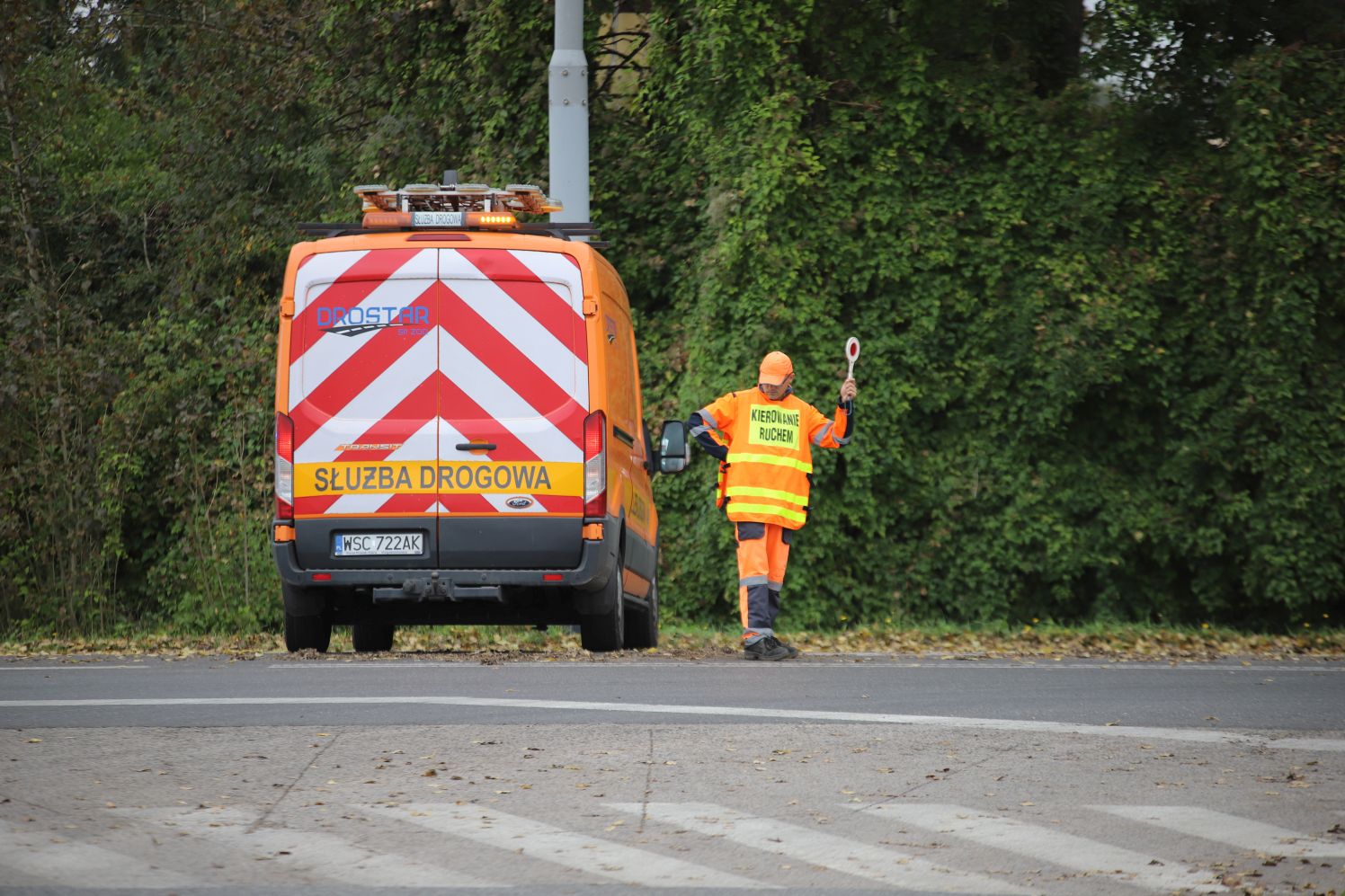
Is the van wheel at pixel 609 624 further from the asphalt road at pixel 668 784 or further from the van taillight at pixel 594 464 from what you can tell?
the asphalt road at pixel 668 784

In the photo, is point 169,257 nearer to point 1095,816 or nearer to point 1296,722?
point 1296,722

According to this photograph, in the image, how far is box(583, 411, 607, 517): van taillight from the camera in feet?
37.0

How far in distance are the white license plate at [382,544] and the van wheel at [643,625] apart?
7.86 ft

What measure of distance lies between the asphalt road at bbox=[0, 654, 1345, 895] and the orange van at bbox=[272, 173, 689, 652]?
0.96 m

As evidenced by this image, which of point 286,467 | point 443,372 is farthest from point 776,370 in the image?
point 286,467

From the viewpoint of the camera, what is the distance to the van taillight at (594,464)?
1127 centimetres

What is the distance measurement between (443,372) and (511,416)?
1.50 ft

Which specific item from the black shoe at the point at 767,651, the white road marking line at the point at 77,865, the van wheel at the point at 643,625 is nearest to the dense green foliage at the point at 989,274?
the van wheel at the point at 643,625

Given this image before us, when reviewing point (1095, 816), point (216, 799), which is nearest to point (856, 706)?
point (1095, 816)

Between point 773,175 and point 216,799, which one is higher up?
point 773,175

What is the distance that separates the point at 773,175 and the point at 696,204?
1911 millimetres

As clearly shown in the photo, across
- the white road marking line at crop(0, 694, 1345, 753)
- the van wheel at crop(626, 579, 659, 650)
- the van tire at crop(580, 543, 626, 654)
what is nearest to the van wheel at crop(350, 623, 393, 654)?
the van wheel at crop(626, 579, 659, 650)

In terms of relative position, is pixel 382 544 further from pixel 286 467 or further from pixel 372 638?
pixel 372 638

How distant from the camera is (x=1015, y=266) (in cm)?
1817
